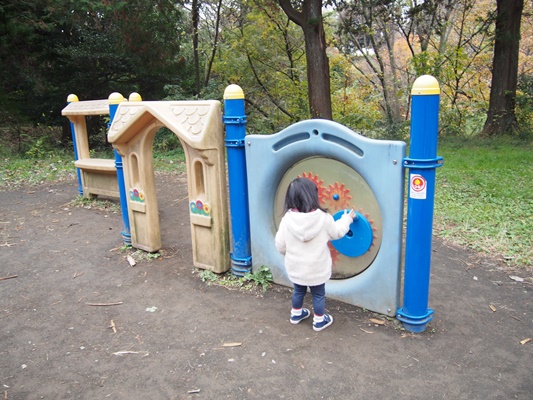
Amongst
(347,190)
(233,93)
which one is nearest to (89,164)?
(233,93)

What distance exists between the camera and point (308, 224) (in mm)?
2914

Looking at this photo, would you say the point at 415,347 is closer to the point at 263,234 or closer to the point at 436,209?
the point at 263,234

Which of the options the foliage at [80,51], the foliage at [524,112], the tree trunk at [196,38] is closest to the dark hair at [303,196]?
the foliage at [80,51]

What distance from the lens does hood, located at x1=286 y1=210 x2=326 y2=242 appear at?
2.92m

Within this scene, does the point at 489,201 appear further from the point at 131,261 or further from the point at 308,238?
the point at 131,261

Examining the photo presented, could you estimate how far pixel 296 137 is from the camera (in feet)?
11.2

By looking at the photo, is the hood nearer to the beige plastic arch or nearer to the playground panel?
the playground panel

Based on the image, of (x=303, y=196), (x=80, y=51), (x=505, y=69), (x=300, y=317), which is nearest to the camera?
(x=303, y=196)

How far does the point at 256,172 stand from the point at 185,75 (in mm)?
10708

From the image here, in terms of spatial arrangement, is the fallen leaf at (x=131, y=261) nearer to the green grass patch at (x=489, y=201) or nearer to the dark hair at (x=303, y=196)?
the dark hair at (x=303, y=196)

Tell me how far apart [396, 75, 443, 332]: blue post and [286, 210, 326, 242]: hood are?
0.56 meters

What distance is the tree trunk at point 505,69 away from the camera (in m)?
10.6

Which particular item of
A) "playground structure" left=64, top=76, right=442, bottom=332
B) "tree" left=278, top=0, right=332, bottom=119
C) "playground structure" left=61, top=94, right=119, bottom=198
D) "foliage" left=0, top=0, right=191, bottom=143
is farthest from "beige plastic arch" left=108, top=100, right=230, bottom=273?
"foliage" left=0, top=0, right=191, bottom=143

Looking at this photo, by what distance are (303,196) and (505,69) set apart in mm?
10147
